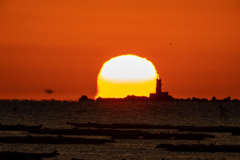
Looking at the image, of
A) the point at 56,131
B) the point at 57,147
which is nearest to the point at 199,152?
the point at 57,147

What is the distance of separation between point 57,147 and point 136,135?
1705cm

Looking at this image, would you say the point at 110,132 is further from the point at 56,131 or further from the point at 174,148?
the point at 174,148

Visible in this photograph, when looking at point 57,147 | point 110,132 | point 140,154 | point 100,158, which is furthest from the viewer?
point 110,132

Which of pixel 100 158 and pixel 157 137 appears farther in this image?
pixel 157 137

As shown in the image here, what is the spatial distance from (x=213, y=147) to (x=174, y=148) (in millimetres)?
5034

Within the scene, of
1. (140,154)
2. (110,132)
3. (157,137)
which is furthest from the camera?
(110,132)

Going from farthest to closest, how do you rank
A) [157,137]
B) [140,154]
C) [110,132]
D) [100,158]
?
[110,132], [157,137], [140,154], [100,158]

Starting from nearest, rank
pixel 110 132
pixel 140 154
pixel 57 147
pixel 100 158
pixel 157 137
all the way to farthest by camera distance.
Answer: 1. pixel 100 158
2. pixel 140 154
3. pixel 57 147
4. pixel 157 137
5. pixel 110 132

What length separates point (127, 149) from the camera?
210 feet

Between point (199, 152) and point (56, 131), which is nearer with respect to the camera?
point (199, 152)

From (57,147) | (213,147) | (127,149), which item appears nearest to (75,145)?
(57,147)

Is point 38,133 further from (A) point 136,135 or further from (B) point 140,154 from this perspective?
(B) point 140,154

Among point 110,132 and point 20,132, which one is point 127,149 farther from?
point 20,132

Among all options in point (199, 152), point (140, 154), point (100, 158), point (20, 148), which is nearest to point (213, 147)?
point (199, 152)
